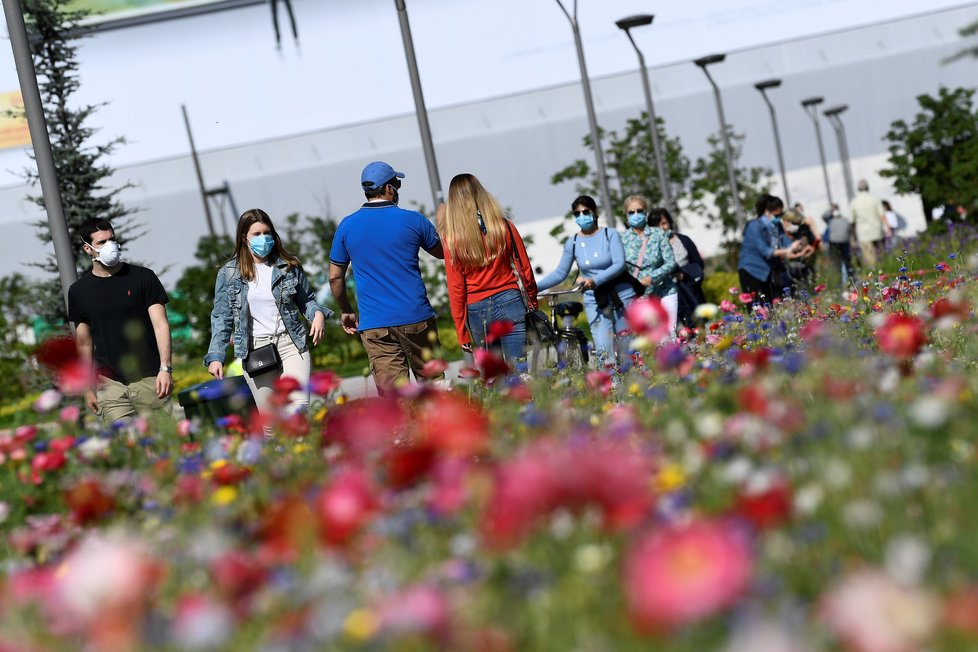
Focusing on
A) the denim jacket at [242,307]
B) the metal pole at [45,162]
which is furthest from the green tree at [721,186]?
the denim jacket at [242,307]

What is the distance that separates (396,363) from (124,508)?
11.3 feet

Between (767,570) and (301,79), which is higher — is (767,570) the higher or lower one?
the lower one

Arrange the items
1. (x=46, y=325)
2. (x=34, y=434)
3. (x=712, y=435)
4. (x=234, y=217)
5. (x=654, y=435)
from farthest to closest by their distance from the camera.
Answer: (x=234, y=217) → (x=46, y=325) → (x=34, y=434) → (x=654, y=435) → (x=712, y=435)

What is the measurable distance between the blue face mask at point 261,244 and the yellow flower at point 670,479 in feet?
16.6

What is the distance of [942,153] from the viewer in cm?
4075

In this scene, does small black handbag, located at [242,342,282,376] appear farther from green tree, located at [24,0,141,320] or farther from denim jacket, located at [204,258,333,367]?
green tree, located at [24,0,141,320]

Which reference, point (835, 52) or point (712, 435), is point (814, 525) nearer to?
point (712, 435)

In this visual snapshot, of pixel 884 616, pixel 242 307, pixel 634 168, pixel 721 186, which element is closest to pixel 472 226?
pixel 242 307

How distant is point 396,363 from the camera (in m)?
8.45

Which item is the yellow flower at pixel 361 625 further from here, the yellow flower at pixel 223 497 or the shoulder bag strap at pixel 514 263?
the shoulder bag strap at pixel 514 263

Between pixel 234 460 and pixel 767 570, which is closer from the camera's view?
pixel 767 570

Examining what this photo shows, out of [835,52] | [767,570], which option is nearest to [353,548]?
[767,570]

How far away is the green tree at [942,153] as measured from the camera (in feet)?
129

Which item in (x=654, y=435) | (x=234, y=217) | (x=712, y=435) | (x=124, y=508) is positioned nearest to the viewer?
(x=712, y=435)
